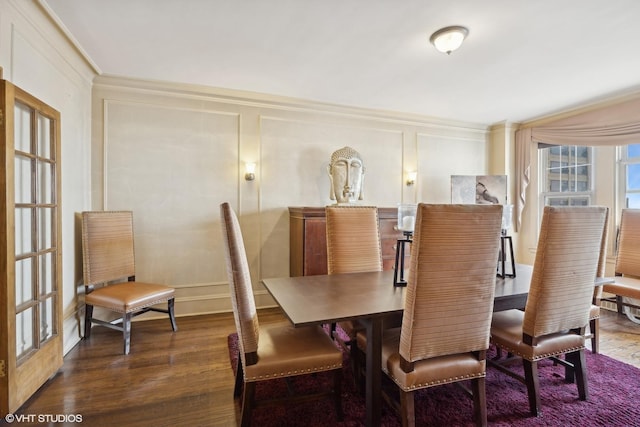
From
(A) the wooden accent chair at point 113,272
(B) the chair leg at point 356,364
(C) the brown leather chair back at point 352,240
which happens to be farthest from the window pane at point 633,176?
(A) the wooden accent chair at point 113,272

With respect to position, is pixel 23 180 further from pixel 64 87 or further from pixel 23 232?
pixel 64 87

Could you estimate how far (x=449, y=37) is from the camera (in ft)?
7.49

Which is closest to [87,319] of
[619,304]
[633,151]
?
[619,304]

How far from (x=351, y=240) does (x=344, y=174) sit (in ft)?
4.54

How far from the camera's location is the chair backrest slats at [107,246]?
2.73m

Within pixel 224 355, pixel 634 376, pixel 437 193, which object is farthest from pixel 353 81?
pixel 634 376

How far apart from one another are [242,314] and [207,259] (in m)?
2.19

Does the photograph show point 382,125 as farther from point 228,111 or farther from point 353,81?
point 228,111

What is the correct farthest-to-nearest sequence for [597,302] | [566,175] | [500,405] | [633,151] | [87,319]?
[566,175] → [633,151] → [87,319] → [597,302] → [500,405]

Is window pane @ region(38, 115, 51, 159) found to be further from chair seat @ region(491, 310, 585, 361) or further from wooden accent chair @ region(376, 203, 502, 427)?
chair seat @ region(491, 310, 585, 361)

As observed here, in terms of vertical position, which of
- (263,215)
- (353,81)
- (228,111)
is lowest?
(263,215)

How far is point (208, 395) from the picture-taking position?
2.00 meters

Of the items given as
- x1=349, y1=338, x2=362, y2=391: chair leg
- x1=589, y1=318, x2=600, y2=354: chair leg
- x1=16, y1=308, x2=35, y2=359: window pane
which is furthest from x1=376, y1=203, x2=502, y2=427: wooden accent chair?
x1=16, y1=308, x2=35, y2=359: window pane

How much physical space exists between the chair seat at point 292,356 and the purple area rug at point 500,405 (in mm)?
388
